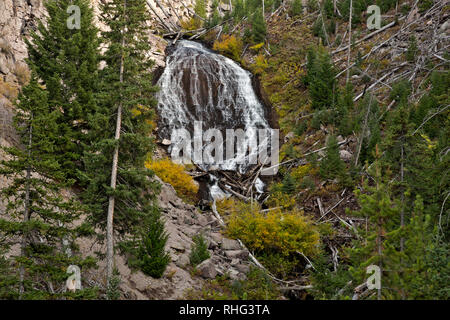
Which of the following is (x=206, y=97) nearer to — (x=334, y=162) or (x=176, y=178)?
(x=176, y=178)

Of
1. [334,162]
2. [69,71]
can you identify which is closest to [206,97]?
[334,162]

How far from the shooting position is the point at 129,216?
41.8ft

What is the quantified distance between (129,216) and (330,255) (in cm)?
1187

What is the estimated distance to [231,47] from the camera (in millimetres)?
44906

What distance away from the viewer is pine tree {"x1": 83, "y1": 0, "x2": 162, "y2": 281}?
40.0 feet

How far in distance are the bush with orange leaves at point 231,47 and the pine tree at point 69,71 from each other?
2674 cm

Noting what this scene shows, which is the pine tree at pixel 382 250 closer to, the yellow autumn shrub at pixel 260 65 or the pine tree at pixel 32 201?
the pine tree at pixel 32 201

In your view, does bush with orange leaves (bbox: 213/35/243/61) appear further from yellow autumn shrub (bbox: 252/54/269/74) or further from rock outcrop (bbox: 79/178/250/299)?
rock outcrop (bbox: 79/178/250/299)

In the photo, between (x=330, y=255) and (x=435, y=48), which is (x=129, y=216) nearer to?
(x=330, y=255)

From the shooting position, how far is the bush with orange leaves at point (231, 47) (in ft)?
146

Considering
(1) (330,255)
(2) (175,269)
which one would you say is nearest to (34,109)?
(2) (175,269)

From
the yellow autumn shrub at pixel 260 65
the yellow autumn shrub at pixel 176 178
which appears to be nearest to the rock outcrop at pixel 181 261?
the yellow autumn shrub at pixel 176 178

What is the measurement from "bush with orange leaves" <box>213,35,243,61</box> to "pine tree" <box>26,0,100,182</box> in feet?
87.7
